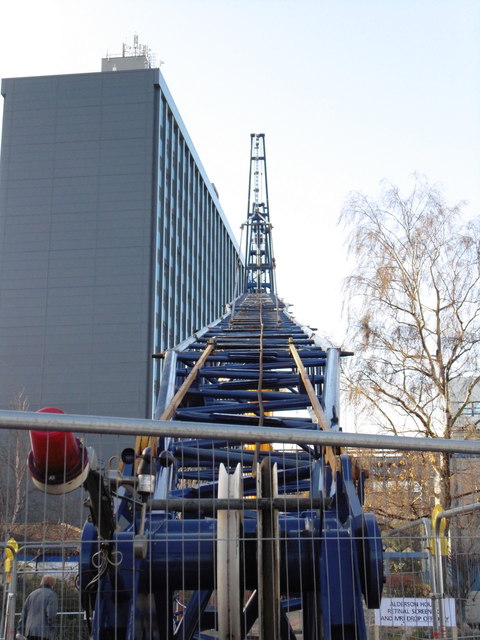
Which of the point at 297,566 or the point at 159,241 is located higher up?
the point at 159,241

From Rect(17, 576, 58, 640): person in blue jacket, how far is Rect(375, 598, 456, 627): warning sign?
2412mm

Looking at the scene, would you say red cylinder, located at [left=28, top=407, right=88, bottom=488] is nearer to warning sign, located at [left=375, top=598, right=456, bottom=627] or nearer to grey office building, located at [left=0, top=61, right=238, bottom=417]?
warning sign, located at [left=375, top=598, right=456, bottom=627]

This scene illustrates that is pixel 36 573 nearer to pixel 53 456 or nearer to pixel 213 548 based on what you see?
pixel 213 548

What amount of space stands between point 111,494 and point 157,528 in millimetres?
466

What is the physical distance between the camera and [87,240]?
158 feet

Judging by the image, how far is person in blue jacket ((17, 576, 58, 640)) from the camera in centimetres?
547

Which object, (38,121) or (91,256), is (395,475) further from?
(38,121)

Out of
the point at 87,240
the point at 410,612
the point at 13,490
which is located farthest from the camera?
the point at 87,240

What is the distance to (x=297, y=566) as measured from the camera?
5.47m

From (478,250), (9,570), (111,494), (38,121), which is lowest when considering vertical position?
(9,570)

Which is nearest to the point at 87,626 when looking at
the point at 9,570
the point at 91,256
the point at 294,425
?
the point at 9,570

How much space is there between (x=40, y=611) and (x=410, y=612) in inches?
123

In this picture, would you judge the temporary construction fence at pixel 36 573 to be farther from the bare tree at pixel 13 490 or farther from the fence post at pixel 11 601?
the bare tree at pixel 13 490

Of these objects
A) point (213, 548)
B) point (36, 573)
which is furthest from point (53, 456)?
point (213, 548)
